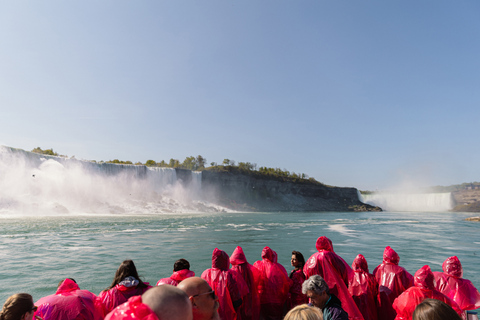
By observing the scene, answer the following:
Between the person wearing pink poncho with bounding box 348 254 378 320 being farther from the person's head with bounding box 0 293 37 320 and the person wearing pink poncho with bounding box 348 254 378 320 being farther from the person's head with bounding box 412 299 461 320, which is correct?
the person's head with bounding box 0 293 37 320

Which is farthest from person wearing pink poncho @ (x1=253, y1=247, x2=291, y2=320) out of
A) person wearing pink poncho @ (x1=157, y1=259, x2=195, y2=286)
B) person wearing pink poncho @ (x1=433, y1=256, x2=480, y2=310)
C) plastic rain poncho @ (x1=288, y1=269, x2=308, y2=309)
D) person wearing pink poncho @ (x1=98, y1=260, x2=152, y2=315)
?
person wearing pink poncho @ (x1=433, y1=256, x2=480, y2=310)

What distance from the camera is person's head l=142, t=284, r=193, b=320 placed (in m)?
1.12

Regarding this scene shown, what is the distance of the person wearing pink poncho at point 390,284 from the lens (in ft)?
14.8

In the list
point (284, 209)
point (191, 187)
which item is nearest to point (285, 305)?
point (191, 187)

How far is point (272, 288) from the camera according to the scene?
490 centimetres

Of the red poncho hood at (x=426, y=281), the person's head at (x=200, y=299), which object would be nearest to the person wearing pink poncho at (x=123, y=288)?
the person's head at (x=200, y=299)

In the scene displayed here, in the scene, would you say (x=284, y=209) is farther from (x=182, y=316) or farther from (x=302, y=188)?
(x=182, y=316)

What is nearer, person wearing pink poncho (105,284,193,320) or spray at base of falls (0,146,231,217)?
person wearing pink poncho (105,284,193,320)

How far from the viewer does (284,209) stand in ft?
266

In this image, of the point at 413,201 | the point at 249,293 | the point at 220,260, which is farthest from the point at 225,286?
the point at 413,201

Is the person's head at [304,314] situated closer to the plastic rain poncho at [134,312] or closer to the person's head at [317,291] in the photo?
the plastic rain poncho at [134,312]

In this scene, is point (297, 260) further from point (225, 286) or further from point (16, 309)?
point (16, 309)

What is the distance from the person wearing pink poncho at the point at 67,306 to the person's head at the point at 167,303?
2569 millimetres

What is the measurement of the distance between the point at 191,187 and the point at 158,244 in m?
53.2
